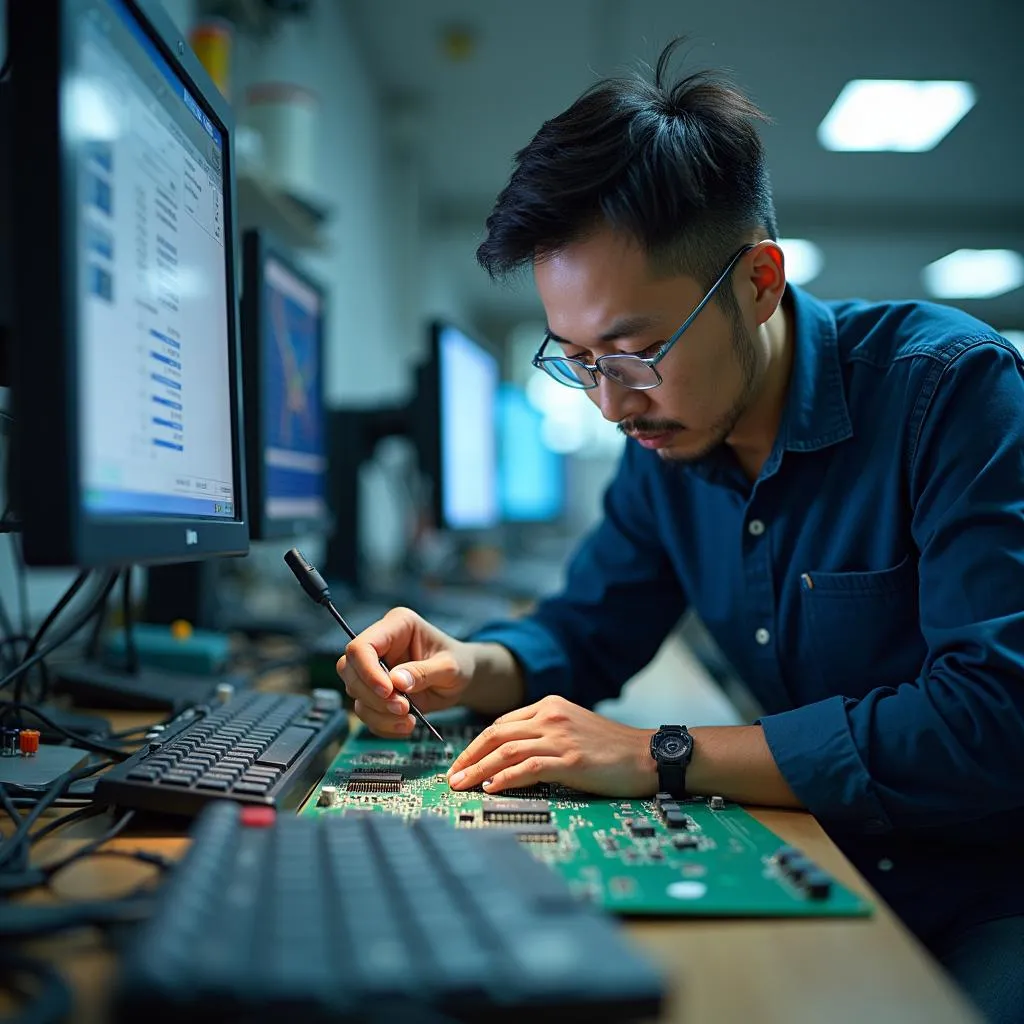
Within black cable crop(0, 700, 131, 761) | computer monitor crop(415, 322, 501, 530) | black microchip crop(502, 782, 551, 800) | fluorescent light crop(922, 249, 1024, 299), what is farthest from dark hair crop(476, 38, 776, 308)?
fluorescent light crop(922, 249, 1024, 299)

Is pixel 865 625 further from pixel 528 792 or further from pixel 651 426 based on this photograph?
pixel 528 792

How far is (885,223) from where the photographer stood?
20.6ft

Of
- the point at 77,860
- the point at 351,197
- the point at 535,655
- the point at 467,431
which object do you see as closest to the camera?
the point at 77,860

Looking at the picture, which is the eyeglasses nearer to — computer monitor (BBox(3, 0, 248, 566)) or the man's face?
the man's face

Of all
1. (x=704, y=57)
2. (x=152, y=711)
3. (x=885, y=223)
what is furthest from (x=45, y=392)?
(x=885, y=223)

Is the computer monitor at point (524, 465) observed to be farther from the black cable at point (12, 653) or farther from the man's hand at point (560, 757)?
the man's hand at point (560, 757)

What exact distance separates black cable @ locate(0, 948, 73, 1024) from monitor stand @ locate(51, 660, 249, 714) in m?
0.56

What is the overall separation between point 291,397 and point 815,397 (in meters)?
0.77

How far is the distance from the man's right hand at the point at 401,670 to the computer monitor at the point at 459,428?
2.81 ft

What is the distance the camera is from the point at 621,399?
986mm

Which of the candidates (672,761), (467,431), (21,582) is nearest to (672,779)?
(672,761)

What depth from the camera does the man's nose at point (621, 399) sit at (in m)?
0.98

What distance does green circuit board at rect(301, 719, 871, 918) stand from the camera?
0.52 meters

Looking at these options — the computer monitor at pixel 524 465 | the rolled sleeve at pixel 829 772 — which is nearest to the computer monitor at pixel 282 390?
the rolled sleeve at pixel 829 772
